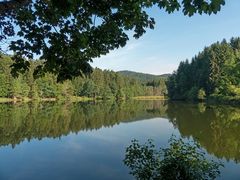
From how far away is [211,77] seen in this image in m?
101

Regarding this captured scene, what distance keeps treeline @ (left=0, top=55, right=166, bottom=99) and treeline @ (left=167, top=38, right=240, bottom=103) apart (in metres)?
29.1

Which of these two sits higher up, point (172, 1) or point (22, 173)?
point (172, 1)

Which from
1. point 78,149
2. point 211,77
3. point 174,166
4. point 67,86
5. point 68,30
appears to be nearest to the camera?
point 68,30

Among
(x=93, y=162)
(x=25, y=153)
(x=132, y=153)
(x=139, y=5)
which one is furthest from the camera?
(x=25, y=153)

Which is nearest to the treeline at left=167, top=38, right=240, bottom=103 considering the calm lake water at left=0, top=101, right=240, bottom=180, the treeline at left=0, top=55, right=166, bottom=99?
the treeline at left=0, top=55, right=166, bottom=99

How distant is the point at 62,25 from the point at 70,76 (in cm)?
94

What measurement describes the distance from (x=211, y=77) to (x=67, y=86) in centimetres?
5220

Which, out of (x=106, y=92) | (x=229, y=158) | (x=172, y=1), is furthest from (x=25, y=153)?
(x=106, y=92)

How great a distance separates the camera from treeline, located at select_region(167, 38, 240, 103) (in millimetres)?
79000

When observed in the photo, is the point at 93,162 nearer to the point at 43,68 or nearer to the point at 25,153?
the point at 25,153

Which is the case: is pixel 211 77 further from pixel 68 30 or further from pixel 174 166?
pixel 68 30

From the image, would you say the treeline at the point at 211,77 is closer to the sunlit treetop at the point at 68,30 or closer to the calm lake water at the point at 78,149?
the calm lake water at the point at 78,149

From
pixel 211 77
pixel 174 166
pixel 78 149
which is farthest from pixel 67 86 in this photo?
pixel 174 166

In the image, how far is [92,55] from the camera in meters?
6.78
